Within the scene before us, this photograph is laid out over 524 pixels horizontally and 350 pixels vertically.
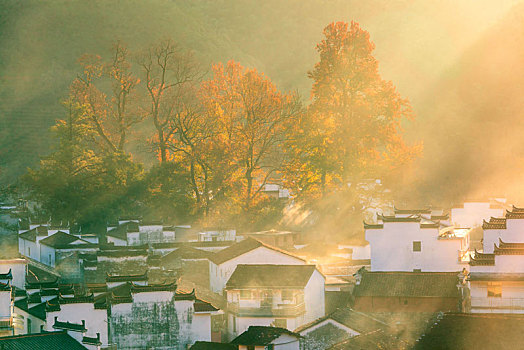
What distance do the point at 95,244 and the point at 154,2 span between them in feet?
327

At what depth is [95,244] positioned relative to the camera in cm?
5656

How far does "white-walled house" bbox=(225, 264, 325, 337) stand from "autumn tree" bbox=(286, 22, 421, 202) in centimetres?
1843

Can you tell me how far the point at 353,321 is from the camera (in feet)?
143

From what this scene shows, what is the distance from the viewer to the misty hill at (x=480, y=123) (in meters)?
90.4

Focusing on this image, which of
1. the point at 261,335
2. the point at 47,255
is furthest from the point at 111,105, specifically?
the point at 261,335

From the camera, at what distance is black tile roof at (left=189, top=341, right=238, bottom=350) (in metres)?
41.2

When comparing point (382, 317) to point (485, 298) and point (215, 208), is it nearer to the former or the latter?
point (485, 298)

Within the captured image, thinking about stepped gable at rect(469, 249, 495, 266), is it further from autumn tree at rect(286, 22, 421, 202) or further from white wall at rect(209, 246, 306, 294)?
autumn tree at rect(286, 22, 421, 202)

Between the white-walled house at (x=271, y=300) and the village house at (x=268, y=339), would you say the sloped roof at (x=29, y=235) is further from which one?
the village house at (x=268, y=339)

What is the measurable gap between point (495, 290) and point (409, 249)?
390 inches

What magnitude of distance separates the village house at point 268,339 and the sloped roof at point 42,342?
20.2 ft

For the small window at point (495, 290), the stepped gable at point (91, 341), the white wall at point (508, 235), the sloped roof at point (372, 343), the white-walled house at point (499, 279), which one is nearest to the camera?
the sloped roof at point (372, 343)

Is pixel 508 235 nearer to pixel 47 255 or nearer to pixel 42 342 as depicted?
pixel 42 342

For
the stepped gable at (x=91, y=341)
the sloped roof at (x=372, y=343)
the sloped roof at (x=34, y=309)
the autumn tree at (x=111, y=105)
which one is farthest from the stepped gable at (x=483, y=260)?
the autumn tree at (x=111, y=105)
